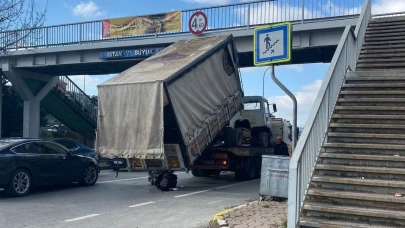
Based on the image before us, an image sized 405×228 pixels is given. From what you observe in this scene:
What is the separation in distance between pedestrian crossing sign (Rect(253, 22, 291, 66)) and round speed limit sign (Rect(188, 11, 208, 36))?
10.8 m

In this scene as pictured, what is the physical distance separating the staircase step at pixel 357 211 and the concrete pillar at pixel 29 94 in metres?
22.3

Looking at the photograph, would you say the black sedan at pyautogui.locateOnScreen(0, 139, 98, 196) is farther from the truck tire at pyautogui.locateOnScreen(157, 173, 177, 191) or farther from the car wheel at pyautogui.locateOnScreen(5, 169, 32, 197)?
the truck tire at pyautogui.locateOnScreen(157, 173, 177, 191)

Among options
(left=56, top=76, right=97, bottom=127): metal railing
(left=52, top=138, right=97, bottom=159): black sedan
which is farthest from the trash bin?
(left=56, top=76, right=97, bottom=127): metal railing

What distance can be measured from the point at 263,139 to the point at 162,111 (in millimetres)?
6585

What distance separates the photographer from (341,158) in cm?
715

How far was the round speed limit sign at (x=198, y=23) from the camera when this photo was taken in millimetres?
18672

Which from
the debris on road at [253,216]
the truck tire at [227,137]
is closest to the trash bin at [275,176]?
the debris on road at [253,216]

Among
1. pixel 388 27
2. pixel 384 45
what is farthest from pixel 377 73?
pixel 388 27

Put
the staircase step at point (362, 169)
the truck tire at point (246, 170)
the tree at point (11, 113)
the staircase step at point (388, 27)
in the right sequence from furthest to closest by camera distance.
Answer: the tree at point (11, 113) → the truck tire at point (246, 170) → the staircase step at point (388, 27) → the staircase step at point (362, 169)

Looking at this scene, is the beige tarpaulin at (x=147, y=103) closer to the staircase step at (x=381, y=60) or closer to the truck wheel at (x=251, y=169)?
the truck wheel at (x=251, y=169)

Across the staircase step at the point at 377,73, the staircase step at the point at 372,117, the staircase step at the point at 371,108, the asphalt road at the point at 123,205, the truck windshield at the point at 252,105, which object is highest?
the staircase step at the point at 377,73

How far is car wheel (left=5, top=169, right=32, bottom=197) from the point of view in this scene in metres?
10.7

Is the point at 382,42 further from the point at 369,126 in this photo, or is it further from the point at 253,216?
the point at 253,216

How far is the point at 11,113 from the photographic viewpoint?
96.2ft
